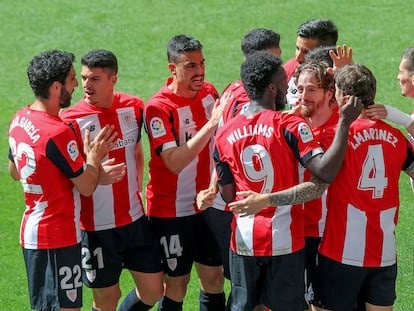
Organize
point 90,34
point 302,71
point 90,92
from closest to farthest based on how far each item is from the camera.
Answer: point 302,71 → point 90,92 → point 90,34

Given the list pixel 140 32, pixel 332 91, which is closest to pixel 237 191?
pixel 332 91

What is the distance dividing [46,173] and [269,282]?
1737mm

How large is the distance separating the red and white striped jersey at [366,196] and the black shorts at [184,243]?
1490 mm

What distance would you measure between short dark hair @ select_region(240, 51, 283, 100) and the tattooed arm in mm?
661

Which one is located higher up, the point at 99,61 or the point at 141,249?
the point at 99,61

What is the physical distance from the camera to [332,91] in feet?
21.9

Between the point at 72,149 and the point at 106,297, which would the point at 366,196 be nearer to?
the point at 72,149

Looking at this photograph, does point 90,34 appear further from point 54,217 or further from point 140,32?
point 54,217

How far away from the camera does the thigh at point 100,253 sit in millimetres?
7305

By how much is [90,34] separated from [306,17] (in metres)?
3.42

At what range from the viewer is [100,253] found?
7309 mm

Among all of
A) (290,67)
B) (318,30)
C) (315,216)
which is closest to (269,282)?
(315,216)

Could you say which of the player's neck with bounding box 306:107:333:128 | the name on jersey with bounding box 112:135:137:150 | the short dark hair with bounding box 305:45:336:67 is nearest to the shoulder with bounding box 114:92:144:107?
the name on jersey with bounding box 112:135:137:150

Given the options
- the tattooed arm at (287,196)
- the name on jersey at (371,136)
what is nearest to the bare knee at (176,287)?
the tattooed arm at (287,196)
